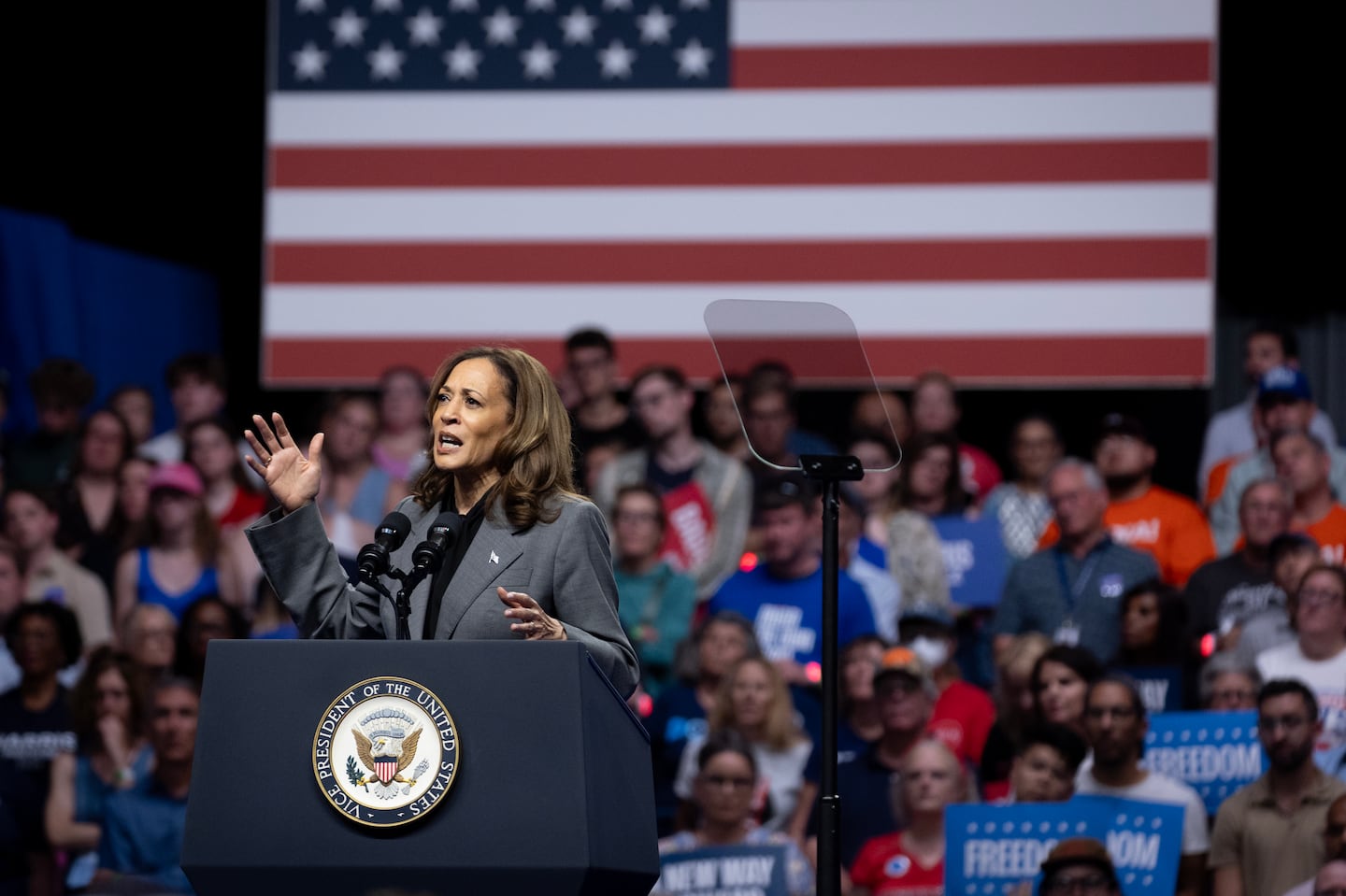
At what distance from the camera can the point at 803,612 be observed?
6234 millimetres

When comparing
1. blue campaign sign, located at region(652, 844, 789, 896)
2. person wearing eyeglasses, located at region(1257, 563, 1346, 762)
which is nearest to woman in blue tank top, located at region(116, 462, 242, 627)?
blue campaign sign, located at region(652, 844, 789, 896)

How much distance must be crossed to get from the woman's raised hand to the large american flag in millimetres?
5655

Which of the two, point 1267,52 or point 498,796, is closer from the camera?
point 498,796

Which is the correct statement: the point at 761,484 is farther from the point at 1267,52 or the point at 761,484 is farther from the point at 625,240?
the point at 1267,52

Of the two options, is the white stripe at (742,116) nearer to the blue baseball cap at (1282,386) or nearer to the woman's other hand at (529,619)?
the blue baseball cap at (1282,386)

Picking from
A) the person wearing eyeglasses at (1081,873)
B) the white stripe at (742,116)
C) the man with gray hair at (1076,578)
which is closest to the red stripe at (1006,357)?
the white stripe at (742,116)

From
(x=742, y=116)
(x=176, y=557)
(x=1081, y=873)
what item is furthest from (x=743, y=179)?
(x=1081, y=873)

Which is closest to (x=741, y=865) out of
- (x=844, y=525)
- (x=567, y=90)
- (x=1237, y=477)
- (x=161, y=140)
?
(x=844, y=525)

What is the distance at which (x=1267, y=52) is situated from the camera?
30.3ft

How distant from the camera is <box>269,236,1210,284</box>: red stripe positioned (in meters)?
8.31

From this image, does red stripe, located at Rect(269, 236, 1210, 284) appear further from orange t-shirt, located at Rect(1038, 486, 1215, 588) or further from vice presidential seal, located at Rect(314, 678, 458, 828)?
vice presidential seal, located at Rect(314, 678, 458, 828)

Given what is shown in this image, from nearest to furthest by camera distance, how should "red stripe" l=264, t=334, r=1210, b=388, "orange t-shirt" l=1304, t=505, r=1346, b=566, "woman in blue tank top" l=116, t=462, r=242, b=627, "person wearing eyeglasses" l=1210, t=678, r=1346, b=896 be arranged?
"person wearing eyeglasses" l=1210, t=678, r=1346, b=896 < "orange t-shirt" l=1304, t=505, r=1346, b=566 < "woman in blue tank top" l=116, t=462, r=242, b=627 < "red stripe" l=264, t=334, r=1210, b=388

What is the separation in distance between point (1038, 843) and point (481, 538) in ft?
8.22

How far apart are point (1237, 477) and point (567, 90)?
345 centimetres
